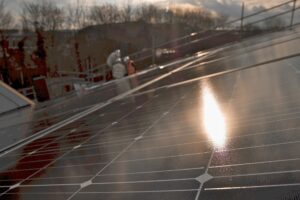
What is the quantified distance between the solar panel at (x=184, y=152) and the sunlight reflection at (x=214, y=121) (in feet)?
0.05

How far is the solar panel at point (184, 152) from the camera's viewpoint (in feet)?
10.2

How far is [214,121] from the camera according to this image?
197 inches

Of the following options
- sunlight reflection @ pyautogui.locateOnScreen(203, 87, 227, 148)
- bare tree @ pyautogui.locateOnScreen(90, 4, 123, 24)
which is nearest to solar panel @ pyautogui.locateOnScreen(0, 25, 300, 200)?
sunlight reflection @ pyautogui.locateOnScreen(203, 87, 227, 148)

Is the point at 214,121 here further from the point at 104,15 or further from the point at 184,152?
the point at 104,15

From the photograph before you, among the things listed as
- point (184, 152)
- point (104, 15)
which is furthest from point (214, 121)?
point (104, 15)

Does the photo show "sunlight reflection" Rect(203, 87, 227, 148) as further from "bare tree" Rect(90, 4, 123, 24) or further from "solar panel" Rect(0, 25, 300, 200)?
"bare tree" Rect(90, 4, 123, 24)

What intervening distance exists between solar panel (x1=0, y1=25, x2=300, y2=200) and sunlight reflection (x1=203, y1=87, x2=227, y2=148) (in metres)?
0.02

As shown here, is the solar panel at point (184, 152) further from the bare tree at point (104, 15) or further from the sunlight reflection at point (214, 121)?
the bare tree at point (104, 15)

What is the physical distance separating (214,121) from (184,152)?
1.03 meters

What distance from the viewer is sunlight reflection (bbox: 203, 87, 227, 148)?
421 cm

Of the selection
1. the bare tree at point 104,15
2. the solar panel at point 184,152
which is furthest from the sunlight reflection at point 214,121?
the bare tree at point 104,15

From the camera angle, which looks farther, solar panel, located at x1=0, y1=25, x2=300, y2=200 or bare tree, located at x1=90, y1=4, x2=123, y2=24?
bare tree, located at x1=90, y1=4, x2=123, y2=24

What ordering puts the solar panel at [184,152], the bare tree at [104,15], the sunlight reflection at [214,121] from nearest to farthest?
the solar panel at [184,152], the sunlight reflection at [214,121], the bare tree at [104,15]

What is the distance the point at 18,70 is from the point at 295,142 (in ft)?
163
